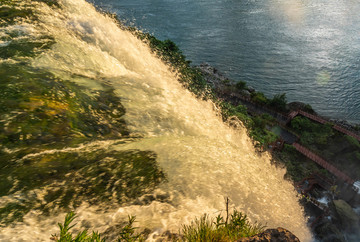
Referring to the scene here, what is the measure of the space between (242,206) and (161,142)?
10.4 ft

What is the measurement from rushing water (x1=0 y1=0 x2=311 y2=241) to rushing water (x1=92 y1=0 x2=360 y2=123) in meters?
32.4

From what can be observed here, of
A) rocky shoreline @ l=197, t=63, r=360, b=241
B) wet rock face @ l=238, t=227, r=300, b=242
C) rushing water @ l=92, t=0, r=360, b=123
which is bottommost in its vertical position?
rocky shoreline @ l=197, t=63, r=360, b=241

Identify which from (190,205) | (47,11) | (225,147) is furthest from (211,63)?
(190,205)

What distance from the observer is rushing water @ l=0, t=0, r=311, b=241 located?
4109 millimetres

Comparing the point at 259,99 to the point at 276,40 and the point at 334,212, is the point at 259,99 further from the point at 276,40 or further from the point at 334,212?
the point at 276,40

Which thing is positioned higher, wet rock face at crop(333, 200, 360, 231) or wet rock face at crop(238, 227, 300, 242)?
wet rock face at crop(238, 227, 300, 242)

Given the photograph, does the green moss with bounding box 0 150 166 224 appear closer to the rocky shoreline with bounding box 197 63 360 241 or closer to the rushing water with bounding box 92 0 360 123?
the rocky shoreline with bounding box 197 63 360 241

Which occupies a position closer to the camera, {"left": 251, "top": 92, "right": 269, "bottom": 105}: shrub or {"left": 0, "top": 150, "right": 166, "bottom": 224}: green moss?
{"left": 0, "top": 150, "right": 166, "bottom": 224}: green moss

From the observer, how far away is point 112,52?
1402 centimetres

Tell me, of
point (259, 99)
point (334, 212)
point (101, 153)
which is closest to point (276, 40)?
point (259, 99)

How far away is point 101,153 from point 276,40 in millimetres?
58981

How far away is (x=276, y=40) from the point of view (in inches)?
2136

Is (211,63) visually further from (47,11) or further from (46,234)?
(46,234)

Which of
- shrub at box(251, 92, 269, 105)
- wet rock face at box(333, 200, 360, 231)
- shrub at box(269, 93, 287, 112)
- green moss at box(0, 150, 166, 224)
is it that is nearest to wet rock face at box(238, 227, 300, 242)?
Answer: green moss at box(0, 150, 166, 224)
